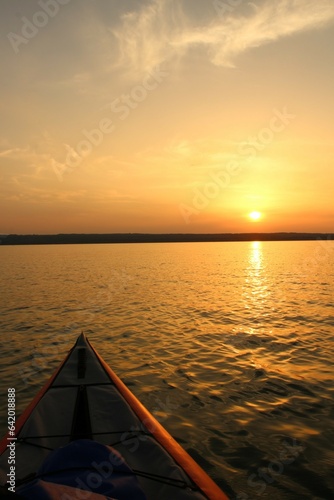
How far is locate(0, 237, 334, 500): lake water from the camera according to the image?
648cm

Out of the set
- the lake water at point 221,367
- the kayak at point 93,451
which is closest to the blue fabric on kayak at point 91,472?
the kayak at point 93,451

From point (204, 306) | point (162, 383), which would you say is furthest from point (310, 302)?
point (162, 383)

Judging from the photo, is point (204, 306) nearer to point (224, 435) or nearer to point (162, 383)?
point (162, 383)

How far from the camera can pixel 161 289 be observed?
28812mm

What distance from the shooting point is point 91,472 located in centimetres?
419

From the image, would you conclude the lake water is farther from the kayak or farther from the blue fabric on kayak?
the blue fabric on kayak

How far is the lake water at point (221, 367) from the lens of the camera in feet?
21.3

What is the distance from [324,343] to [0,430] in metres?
11.5

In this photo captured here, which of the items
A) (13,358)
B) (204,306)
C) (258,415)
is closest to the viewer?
(258,415)

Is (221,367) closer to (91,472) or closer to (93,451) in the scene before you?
(93,451)

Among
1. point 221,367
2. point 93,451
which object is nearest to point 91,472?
point 93,451

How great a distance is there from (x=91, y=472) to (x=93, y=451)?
28 cm

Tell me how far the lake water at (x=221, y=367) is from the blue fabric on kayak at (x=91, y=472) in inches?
96.2

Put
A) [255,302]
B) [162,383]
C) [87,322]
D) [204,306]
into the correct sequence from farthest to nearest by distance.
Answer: [255,302]
[204,306]
[87,322]
[162,383]
